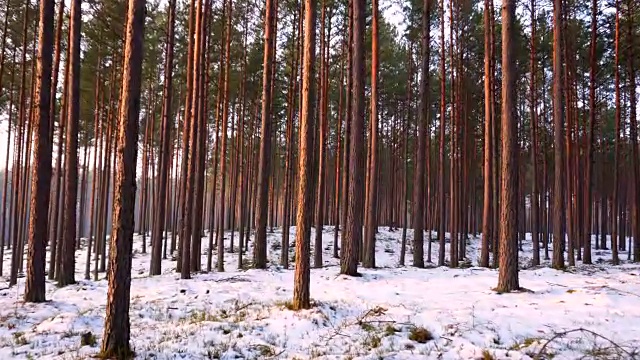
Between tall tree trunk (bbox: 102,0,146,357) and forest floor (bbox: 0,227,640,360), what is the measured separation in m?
0.39

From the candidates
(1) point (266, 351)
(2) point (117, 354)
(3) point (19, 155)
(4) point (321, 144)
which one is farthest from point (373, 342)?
(3) point (19, 155)

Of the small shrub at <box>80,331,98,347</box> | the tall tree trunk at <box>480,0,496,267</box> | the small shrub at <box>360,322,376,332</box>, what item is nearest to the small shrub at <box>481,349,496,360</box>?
the small shrub at <box>360,322,376,332</box>

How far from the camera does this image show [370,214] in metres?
13.1

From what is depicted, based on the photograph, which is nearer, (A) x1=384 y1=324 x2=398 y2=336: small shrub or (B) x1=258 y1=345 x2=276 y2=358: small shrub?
(B) x1=258 y1=345 x2=276 y2=358: small shrub

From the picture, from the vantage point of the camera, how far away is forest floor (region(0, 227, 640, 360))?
541 centimetres

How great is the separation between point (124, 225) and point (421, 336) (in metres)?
4.52

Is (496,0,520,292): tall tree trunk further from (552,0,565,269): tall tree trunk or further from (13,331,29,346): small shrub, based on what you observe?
(13,331,29,346): small shrub

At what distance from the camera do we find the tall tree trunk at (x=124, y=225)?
528 cm

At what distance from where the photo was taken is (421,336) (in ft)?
19.2

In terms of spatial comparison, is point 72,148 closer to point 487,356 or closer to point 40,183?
point 40,183

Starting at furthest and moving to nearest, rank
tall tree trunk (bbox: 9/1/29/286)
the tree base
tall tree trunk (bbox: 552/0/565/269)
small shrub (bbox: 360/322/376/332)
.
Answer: tall tree trunk (bbox: 9/1/29/286) → tall tree trunk (bbox: 552/0/565/269) → small shrub (bbox: 360/322/376/332) → the tree base

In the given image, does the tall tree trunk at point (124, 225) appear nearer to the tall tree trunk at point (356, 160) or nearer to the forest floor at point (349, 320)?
the forest floor at point (349, 320)

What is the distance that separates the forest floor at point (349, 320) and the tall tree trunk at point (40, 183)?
0.59 metres

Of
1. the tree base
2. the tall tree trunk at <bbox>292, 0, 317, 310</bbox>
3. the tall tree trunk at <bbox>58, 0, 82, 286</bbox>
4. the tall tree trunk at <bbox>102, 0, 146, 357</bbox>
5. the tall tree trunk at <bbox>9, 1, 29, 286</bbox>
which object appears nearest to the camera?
the tree base
